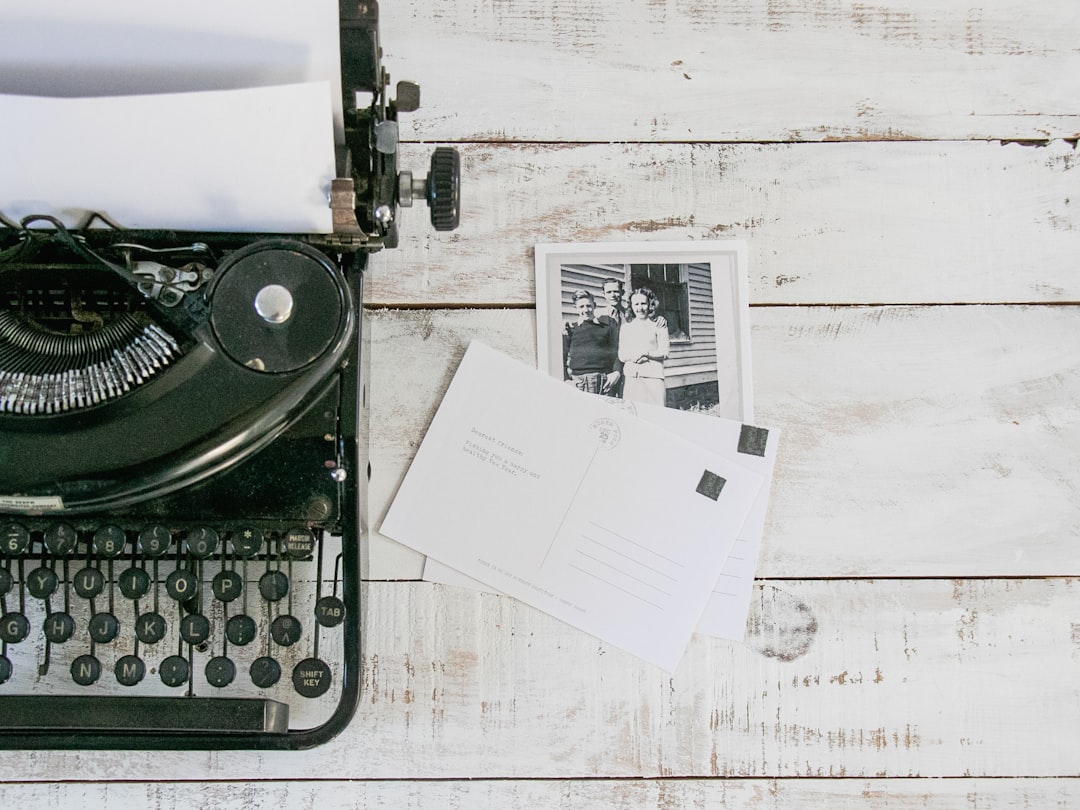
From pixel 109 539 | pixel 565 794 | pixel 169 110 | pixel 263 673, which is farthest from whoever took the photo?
pixel 565 794

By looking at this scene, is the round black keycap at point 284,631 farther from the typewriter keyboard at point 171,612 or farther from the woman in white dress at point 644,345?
the woman in white dress at point 644,345

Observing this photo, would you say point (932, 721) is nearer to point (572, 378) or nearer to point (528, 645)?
point (528, 645)

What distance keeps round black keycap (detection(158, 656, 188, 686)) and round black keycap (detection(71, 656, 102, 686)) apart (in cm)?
8

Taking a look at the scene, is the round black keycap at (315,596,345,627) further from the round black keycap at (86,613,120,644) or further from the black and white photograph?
the black and white photograph

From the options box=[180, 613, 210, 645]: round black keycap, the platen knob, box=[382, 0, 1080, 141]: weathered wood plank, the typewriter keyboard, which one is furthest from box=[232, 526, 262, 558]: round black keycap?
box=[382, 0, 1080, 141]: weathered wood plank

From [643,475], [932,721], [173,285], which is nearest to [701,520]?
[643,475]

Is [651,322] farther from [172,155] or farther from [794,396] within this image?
[172,155]

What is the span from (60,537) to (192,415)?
0.61 ft

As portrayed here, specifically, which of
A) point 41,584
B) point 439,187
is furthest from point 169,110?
Result: point 41,584

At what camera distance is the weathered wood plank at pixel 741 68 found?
1148 mm

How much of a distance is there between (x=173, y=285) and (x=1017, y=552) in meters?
1.00

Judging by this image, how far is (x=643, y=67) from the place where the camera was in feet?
3.79

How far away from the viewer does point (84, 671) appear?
946 millimetres

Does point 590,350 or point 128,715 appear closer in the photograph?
point 128,715
